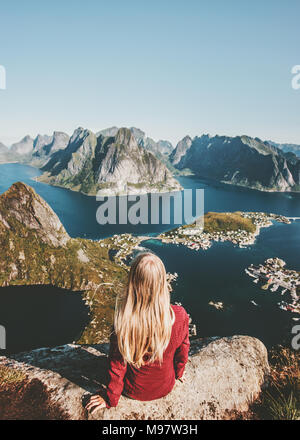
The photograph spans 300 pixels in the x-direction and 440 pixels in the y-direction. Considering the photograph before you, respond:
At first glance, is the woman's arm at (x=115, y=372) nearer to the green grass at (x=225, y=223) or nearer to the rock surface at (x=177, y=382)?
the rock surface at (x=177, y=382)

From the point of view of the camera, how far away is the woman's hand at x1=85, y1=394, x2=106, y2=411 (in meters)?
5.05

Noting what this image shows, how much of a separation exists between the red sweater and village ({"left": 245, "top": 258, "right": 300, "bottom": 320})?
82.9 meters

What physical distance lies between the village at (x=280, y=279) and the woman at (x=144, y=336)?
8324cm

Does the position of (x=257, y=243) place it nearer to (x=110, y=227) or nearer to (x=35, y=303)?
(x=110, y=227)

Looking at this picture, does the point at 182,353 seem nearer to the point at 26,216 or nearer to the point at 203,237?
the point at 26,216

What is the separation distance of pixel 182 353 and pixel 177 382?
1355mm

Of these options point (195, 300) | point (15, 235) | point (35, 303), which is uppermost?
point (15, 235)

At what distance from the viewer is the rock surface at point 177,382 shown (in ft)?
17.4

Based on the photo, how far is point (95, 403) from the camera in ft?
16.7

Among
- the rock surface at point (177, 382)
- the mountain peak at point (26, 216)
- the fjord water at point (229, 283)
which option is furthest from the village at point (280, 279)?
the mountain peak at point (26, 216)

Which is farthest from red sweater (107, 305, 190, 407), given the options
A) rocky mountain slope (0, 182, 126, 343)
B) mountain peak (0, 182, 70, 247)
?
mountain peak (0, 182, 70, 247)

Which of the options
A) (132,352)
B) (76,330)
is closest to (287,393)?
(132,352)
